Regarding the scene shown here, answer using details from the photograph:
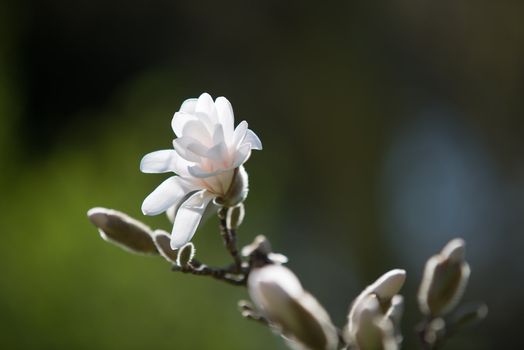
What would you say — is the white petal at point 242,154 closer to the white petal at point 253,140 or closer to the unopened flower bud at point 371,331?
the white petal at point 253,140

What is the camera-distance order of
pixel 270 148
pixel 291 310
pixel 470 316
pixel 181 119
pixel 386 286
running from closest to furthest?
pixel 291 310 → pixel 386 286 → pixel 181 119 → pixel 470 316 → pixel 270 148

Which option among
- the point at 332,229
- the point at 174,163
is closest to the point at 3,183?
the point at 332,229

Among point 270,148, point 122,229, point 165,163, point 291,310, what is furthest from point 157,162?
point 270,148

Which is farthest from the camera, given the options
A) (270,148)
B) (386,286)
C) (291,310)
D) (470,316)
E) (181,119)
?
(270,148)

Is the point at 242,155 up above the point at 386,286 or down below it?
above

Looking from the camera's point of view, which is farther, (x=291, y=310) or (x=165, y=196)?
(x=165, y=196)

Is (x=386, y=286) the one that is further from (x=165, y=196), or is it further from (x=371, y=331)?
(x=165, y=196)

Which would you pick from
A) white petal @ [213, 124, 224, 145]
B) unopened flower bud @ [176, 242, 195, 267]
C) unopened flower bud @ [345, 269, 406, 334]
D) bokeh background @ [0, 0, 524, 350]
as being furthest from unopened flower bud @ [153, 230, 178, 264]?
bokeh background @ [0, 0, 524, 350]

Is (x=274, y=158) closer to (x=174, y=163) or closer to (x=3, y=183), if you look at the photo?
(x=3, y=183)
